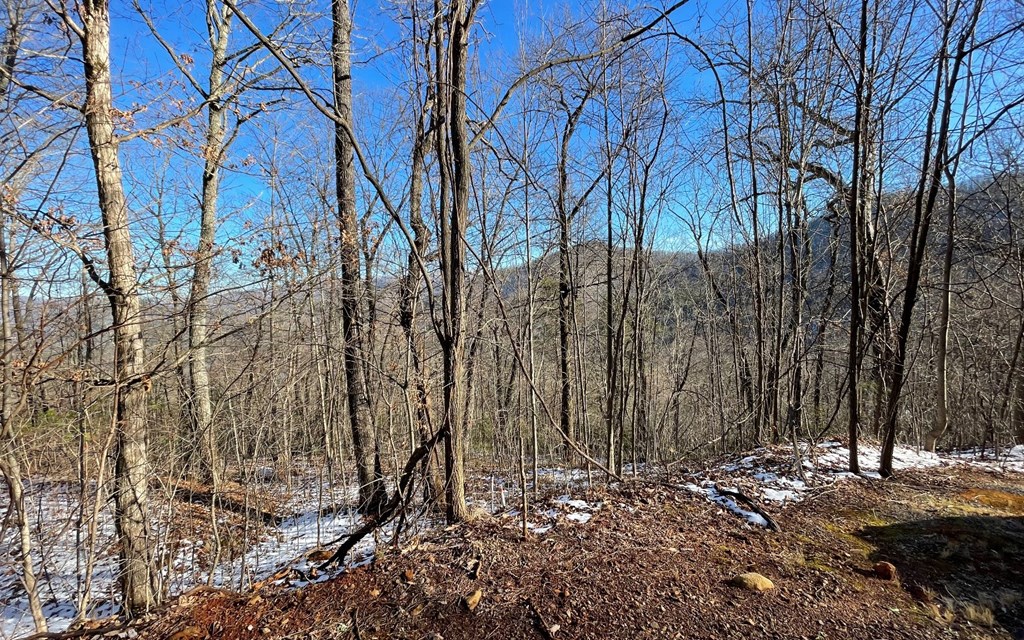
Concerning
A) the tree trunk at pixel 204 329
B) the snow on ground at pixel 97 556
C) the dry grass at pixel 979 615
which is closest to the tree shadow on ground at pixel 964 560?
the dry grass at pixel 979 615

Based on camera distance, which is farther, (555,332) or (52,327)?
(555,332)

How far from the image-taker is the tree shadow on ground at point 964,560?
2.44 metres

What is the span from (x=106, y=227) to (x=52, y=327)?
723mm

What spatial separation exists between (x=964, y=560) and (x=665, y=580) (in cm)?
210

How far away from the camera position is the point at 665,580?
8.61ft

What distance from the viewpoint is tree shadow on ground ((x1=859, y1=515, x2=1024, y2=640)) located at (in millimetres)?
2443

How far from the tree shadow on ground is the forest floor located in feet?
0.04

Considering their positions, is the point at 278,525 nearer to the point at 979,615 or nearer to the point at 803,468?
the point at 803,468

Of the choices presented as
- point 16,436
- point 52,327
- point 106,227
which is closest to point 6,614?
point 16,436

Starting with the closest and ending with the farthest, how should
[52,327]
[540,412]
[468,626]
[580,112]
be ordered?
1. [468,626]
2. [52,327]
3. [580,112]
4. [540,412]

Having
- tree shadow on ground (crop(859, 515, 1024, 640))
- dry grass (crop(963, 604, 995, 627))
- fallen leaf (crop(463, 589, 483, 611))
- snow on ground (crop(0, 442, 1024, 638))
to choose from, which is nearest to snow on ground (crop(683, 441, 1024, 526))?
snow on ground (crop(0, 442, 1024, 638))

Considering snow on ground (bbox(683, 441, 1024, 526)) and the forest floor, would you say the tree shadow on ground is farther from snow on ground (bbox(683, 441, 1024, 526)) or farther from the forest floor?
snow on ground (bbox(683, 441, 1024, 526))

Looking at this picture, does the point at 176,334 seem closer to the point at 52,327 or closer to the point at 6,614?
the point at 52,327

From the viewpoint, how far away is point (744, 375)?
8539 mm
